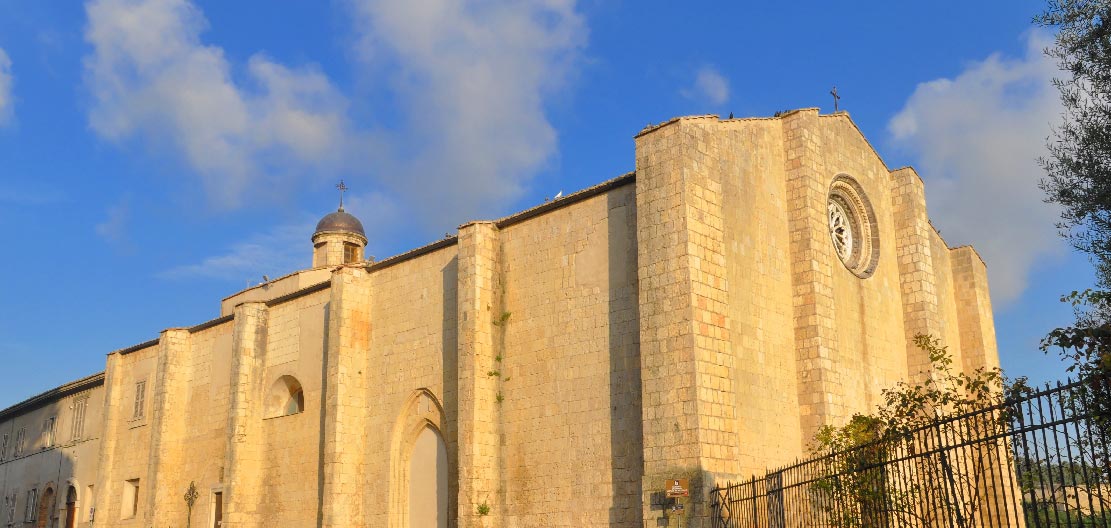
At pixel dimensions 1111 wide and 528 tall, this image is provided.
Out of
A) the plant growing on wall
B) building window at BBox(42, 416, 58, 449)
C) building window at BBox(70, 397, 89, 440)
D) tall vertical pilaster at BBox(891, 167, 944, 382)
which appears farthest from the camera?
building window at BBox(42, 416, 58, 449)

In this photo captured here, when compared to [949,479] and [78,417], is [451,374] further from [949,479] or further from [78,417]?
[78,417]

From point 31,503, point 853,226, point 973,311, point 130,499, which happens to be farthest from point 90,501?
point 973,311

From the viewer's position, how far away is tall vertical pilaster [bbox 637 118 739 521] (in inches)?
590

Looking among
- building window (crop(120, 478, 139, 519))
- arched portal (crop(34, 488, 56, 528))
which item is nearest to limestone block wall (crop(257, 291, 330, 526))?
building window (crop(120, 478, 139, 519))

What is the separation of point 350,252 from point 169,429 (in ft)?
28.6

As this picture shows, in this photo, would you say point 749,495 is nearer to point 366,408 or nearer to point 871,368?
point 871,368

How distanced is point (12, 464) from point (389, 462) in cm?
2266

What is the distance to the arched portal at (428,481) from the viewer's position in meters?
19.9

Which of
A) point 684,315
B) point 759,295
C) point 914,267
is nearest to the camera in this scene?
point 684,315

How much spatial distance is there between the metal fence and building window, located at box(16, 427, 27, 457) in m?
30.9

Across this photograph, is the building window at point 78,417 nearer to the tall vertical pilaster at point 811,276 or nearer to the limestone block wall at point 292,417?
the limestone block wall at point 292,417

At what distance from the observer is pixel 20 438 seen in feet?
118

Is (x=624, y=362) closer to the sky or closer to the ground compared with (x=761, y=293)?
→ closer to the ground

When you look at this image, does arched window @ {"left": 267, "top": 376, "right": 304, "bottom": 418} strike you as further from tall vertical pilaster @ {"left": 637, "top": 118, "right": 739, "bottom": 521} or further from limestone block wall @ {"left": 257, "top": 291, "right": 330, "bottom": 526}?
tall vertical pilaster @ {"left": 637, "top": 118, "right": 739, "bottom": 521}
